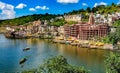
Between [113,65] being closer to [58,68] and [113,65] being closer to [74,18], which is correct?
[58,68]

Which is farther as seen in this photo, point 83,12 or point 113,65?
point 83,12

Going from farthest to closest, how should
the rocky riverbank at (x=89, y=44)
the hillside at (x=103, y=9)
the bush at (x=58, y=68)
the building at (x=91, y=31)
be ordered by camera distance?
the hillside at (x=103, y=9) < the building at (x=91, y=31) < the rocky riverbank at (x=89, y=44) < the bush at (x=58, y=68)

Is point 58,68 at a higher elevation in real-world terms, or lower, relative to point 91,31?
lower

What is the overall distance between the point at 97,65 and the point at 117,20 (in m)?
27.2

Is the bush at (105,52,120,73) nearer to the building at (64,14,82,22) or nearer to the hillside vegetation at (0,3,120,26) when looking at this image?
the hillside vegetation at (0,3,120,26)

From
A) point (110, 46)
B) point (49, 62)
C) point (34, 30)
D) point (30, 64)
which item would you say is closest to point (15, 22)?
point (34, 30)

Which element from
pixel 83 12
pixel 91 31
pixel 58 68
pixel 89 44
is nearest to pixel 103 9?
pixel 83 12

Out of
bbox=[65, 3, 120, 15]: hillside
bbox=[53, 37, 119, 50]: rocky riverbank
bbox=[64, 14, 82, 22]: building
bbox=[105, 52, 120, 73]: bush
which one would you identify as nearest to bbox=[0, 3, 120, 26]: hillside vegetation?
bbox=[65, 3, 120, 15]: hillside

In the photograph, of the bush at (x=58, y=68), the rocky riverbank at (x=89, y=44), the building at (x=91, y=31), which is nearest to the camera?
the bush at (x=58, y=68)

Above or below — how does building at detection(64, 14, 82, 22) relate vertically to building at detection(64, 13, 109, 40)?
above

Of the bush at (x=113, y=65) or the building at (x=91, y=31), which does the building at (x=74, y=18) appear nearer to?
the building at (x=91, y=31)

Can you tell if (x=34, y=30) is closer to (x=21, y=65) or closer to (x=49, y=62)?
(x=21, y=65)

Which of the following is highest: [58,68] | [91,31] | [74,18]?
[74,18]

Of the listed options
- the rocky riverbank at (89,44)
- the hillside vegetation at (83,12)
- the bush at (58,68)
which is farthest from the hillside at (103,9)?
the bush at (58,68)
